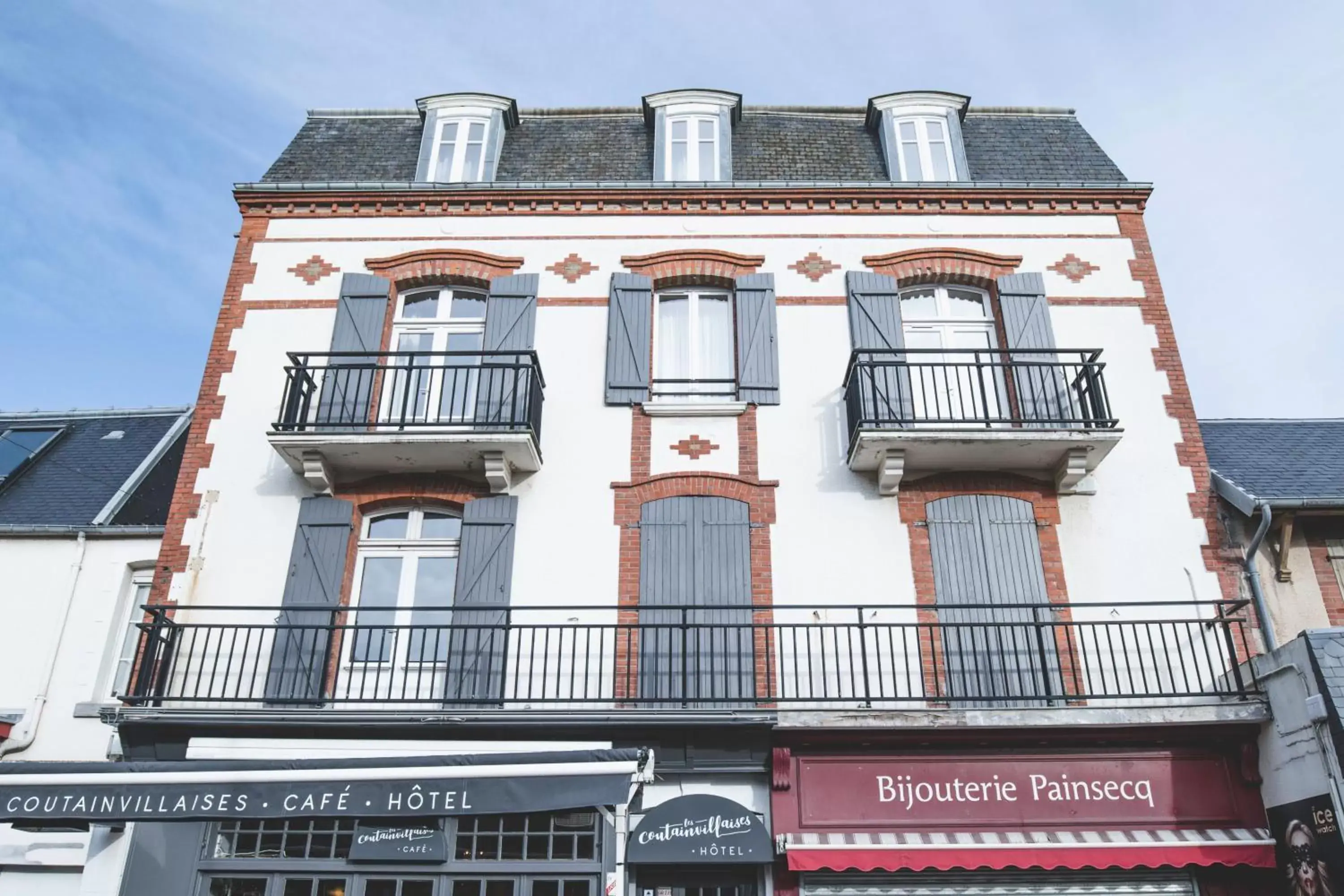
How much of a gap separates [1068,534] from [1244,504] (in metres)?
1.70

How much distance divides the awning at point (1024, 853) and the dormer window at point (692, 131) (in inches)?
319

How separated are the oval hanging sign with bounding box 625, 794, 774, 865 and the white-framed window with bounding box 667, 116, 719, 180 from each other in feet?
25.1

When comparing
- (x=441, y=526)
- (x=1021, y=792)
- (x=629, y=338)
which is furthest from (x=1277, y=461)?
(x=441, y=526)

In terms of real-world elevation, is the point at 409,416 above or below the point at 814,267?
below

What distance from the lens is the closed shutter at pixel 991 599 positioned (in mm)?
9820

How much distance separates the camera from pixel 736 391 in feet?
37.4

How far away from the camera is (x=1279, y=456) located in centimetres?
1152

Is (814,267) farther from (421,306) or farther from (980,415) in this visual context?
(421,306)

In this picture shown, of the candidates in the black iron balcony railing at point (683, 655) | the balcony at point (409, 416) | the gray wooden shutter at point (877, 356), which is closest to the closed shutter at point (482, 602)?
the black iron balcony railing at point (683, 655)

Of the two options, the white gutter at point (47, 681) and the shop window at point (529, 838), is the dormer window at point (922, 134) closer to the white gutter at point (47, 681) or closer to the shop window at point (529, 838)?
the shop window at point (529, 838)

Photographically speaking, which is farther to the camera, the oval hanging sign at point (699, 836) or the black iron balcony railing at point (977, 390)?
the black iron balcony railing at point (977, 390)

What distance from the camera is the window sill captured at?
1116 cm

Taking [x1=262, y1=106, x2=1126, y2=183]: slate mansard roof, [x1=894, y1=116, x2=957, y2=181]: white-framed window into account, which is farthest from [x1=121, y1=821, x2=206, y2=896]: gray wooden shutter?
[x1=894, y1=116, x2=957, y2=181]: white-framed window

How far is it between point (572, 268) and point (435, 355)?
2219 mm
